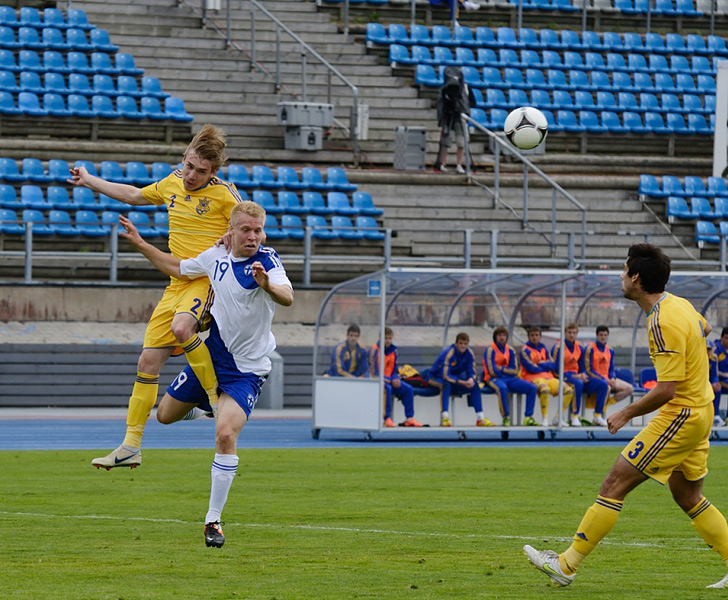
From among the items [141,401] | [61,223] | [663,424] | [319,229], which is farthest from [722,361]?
[663,424]

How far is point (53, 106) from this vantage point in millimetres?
25969

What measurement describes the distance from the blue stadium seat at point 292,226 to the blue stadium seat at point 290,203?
0.43 feet

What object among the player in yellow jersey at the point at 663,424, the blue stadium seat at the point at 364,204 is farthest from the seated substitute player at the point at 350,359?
the player in yellow jersey at the point at 663,424

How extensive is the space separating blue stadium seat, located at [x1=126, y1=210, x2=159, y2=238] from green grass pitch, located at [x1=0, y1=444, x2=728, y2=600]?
7.26 m

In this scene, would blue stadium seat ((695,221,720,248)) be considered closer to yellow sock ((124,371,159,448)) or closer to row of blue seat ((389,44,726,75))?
row of blue seat ((389,44,726,75))

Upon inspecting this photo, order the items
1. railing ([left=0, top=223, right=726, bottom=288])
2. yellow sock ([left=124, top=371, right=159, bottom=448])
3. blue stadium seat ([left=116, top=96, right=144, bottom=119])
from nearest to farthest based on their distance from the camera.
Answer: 1. yellow sock ([left=124, top=371, right=159, bottom=448])
2. railing ([left=0, top=223, right=726, bottom=288])
3. blue stadium seat ([left=116, top=96, right=144, bottom=119])

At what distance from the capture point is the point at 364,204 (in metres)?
25.4

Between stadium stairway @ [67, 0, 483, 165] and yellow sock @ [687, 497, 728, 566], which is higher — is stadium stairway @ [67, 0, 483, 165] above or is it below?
above

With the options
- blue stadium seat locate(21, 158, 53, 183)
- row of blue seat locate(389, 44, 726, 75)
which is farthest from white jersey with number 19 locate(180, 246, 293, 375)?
row of blue seat locate(389, 44, 726, 75)

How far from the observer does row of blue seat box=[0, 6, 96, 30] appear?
27.4 meters

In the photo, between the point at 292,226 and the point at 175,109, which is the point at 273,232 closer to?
the point at 292,226

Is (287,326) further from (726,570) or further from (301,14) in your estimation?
(726,570)

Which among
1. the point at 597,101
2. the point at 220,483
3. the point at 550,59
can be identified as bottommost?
the point at 220,483

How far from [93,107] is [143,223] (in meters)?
4.59
